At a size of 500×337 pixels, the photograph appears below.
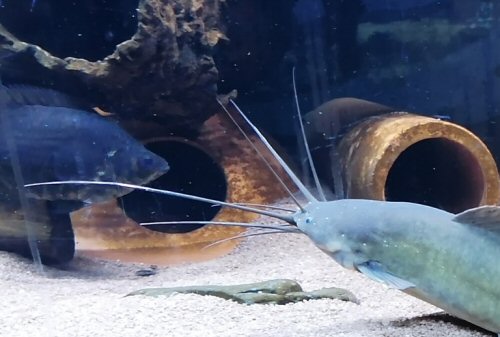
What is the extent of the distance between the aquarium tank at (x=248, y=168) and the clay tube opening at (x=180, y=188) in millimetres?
17

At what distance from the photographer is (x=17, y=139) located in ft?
11.9

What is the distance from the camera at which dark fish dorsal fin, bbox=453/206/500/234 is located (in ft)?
6.69

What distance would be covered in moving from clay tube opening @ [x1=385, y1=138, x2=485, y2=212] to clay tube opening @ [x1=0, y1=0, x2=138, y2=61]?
8.49 feet

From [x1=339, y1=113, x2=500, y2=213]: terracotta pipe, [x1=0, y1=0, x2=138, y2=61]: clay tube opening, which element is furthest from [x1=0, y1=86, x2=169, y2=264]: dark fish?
[x1=339, y1=113, x2=500, y2=213]: terracotta pipe

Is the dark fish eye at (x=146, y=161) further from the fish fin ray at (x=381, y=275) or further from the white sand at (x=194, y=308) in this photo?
the fish fin ray at (x=381, y=275)

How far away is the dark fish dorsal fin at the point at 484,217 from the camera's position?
2.04 m

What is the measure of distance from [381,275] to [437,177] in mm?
3045

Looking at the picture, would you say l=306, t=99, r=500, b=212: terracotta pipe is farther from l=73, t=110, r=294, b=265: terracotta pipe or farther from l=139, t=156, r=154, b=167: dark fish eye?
l=139, t=156, r=154, b=167: dark fish eye

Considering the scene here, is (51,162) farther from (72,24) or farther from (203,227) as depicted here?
(203,227)

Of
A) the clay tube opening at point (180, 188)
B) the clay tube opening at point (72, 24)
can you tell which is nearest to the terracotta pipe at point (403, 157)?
the clay tube opening at point (180, 188)

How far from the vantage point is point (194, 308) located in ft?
8.66

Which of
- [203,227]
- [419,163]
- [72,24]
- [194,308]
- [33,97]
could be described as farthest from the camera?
[419,163]

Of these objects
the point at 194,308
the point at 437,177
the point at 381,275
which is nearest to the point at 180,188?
the point at 437,177

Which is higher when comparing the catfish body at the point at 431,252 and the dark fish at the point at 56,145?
the dark fish at the point at 56,145
